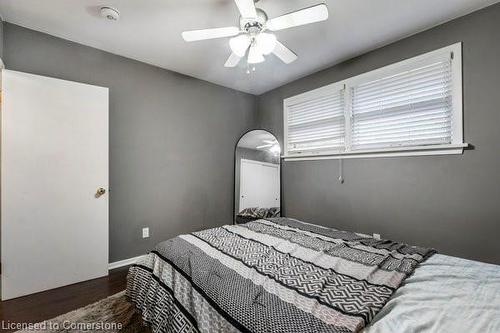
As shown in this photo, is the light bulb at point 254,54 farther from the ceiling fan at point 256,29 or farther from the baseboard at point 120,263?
the baseboard at point 120,263

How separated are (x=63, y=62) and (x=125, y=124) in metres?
0.79

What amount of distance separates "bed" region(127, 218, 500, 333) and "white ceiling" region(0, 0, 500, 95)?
1829 mm

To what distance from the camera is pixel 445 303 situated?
904mm

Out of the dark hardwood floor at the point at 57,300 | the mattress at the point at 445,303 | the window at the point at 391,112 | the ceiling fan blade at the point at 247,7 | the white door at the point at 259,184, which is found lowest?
the dark hardwood floor at the point at 57,300

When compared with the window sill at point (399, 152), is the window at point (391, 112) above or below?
above

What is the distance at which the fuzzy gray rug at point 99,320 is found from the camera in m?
1.60

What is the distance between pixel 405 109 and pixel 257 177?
205 centimetres

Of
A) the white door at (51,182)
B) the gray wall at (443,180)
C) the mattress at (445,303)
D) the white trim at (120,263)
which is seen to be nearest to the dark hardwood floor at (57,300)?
the white door at (51,182)

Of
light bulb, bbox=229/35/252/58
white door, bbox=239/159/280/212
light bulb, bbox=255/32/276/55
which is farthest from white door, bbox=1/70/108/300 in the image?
white door, bbox=239/159/280/212

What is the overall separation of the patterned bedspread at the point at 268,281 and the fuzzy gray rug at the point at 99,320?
0.29m

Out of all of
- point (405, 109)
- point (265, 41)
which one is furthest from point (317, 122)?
point (265, 41)

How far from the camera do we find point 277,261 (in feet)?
4.31

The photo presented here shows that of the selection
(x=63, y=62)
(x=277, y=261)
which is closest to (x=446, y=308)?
(x=277, y=261)

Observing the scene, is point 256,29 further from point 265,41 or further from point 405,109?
point 405,109
